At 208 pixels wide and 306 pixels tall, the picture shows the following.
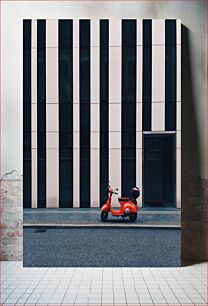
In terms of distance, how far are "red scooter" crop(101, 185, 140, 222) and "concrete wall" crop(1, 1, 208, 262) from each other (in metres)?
1.52

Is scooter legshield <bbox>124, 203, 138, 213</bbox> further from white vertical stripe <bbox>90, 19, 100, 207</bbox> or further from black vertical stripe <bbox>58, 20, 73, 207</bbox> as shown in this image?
black vertical stripe <bbox>58, 20, 73, 207</bbox>

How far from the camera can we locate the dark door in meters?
8.02

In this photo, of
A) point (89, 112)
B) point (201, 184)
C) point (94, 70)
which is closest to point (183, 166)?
point (201, 184)

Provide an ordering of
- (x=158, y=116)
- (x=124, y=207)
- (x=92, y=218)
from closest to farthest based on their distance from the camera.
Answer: (x=124, y=207), (x=92, y=218), (x=158, y=116)

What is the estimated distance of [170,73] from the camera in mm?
8289

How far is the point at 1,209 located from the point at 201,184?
5512 mm

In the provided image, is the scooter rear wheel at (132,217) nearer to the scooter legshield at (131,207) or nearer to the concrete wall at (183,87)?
the scooter legshield at (131,207)

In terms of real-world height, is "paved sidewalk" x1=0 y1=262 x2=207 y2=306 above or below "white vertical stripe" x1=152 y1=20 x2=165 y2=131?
below

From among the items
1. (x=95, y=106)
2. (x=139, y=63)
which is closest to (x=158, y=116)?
(x=139, y=63)

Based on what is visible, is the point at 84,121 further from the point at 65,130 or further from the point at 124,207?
the point at 124,207

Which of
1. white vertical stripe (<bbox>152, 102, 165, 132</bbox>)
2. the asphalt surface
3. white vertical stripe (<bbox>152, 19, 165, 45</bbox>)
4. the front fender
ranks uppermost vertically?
white vertical stripe (<bbox>152, 19, 165, 45</bbox>)

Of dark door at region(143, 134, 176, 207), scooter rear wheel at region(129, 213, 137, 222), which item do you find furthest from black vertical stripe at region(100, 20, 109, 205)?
scooter rear wheel at region(129, 213, 137, 222)

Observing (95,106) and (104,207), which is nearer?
(104,207)

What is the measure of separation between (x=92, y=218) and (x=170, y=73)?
4.27m
